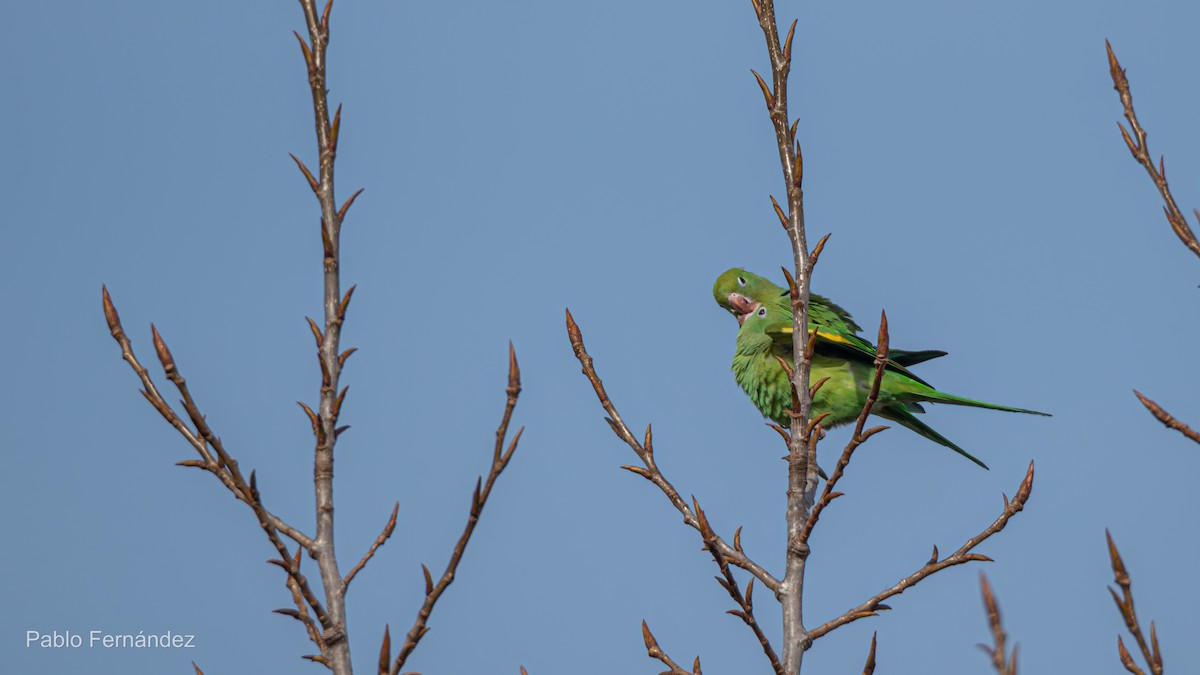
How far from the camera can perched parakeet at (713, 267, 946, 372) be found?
27.7 ft

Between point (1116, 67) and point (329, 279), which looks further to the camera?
point (1116, 67)

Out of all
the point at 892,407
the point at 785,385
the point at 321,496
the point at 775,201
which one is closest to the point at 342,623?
the point at 321,496

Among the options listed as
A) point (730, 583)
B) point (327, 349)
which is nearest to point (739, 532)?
point (730, 583)

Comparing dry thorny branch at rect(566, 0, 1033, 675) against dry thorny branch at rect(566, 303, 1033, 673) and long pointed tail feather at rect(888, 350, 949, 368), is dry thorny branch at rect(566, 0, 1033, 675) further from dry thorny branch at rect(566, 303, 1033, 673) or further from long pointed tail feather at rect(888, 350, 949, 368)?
long pointed tail feather at rect(888, 350, 949, 368)

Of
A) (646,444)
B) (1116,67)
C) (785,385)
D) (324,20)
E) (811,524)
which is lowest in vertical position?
(811,524)

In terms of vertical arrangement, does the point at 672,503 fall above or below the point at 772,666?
above

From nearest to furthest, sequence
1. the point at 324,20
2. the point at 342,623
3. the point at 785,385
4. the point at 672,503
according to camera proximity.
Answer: the point at 342,623, the point at 324,20, the point at 672,503, the point at 785,385

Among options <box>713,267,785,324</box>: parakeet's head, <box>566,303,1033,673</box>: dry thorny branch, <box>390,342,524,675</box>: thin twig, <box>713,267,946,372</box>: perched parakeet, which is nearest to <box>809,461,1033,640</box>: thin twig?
<box>566,303,1033,673</box>: dry thorny branch

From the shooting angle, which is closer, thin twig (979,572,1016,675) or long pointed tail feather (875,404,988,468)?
thin twig (979,572,1016,675)

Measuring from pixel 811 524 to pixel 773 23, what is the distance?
1757 mm

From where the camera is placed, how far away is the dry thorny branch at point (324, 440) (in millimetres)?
3070

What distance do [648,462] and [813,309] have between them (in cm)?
488

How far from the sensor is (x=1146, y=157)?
11.3 ft

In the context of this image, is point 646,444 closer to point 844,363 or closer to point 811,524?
point 811,524
